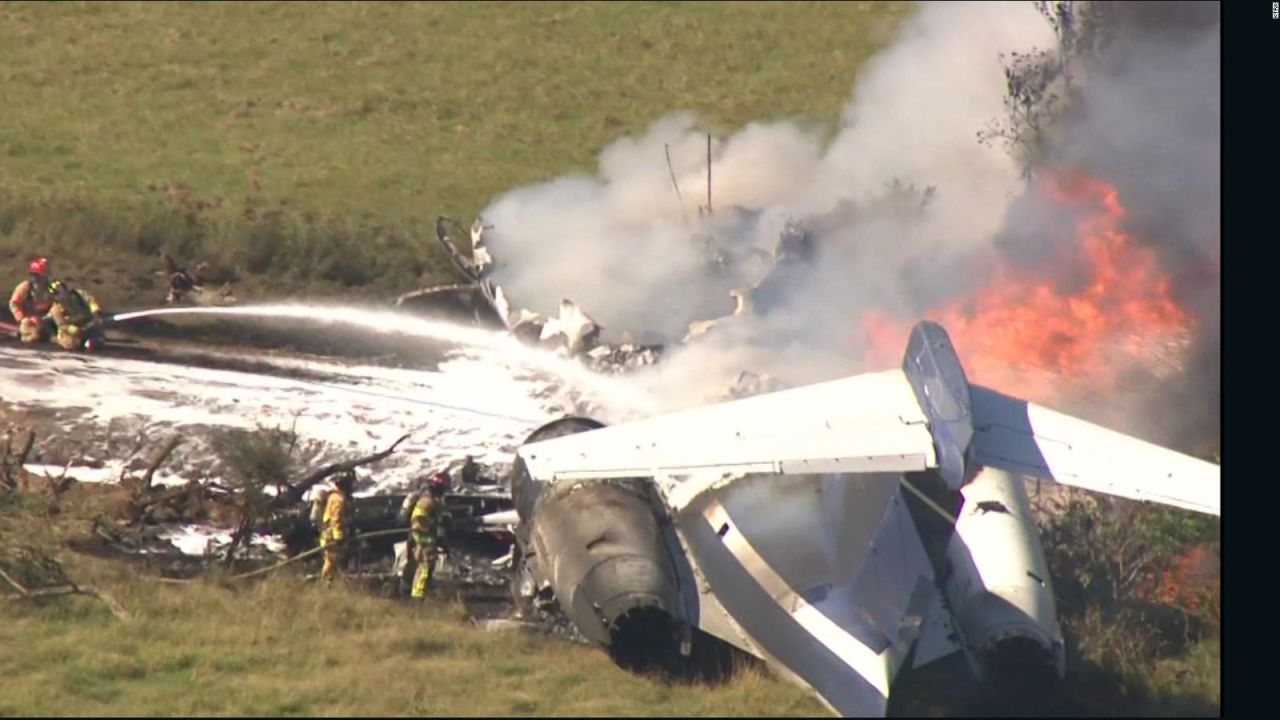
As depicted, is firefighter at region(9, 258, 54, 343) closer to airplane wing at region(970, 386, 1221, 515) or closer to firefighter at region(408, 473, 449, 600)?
firefighter at region(408, 473, 449, 600)

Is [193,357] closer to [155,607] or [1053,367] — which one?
[155,607]

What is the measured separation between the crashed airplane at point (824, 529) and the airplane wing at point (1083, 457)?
26 mm

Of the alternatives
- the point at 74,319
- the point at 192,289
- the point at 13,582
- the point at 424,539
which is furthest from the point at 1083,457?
the point at 192,289

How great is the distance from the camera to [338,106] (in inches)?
2021

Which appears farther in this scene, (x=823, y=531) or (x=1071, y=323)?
(x=1071, y=323)

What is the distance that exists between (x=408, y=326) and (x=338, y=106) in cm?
1566

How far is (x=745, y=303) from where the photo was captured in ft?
115

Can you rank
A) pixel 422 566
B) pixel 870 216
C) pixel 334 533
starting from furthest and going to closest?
pixel 870 216
pixel 334 533
pixel 422 566

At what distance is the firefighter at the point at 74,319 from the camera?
34688 mm

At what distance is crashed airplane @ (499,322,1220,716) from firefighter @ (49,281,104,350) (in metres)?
13.2

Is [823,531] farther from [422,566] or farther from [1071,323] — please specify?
[1071,323]

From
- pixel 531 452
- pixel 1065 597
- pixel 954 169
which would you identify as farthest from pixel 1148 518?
pixel 954 169

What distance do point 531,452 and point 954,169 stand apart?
2134cm

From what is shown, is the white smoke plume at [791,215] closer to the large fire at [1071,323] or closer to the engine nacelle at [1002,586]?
the large fire at [1071,323]
